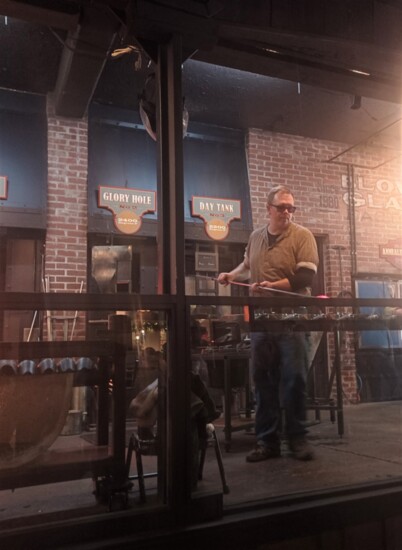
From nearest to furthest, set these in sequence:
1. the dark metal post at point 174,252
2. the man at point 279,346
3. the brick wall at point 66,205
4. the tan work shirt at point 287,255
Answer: the dark metal post at point 174,252 → the man at point 279,346 → the tan work shirt at point 287,255 → the brick wall at point 66,205

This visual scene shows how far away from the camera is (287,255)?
3.46 meters

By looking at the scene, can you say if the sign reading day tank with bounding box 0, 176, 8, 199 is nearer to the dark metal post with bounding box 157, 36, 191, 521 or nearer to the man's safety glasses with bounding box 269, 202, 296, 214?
the man's safety glasses with bounding box 269, 202, 296, 214

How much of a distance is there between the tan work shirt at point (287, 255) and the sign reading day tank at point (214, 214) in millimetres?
2681

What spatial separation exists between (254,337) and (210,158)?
11.6 ft

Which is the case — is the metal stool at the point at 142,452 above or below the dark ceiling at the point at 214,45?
below

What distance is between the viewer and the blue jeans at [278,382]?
3.22 meters

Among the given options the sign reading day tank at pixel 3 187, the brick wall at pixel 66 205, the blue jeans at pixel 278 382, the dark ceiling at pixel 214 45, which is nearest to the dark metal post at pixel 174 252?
the dark ceiling at pixel 214 45

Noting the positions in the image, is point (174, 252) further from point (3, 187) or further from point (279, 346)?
point (3, 187)

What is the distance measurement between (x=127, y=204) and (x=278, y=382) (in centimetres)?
319

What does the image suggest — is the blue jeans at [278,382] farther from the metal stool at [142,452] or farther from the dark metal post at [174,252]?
the dark metal post at [174,252]

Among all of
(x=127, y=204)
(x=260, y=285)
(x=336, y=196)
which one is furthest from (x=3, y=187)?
(x=336, y=196)

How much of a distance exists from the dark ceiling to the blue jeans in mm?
1667

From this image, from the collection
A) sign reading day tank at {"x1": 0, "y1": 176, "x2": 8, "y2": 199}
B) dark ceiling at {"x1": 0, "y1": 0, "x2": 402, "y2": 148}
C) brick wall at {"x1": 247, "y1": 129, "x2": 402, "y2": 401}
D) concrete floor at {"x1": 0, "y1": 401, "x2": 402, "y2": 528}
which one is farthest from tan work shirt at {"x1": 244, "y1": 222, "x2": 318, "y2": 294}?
sign reading day tank at {"x1": 0, "y1": 176, "x2": 8, "y2": 199}

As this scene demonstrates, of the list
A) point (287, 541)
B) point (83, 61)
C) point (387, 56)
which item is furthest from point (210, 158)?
point (287, 541)
